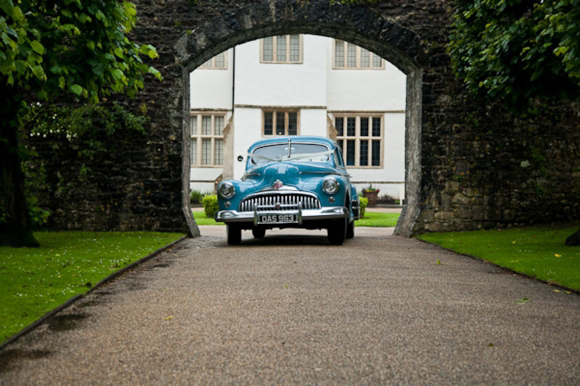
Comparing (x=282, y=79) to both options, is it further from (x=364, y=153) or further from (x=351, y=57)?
(x=364, y=153)

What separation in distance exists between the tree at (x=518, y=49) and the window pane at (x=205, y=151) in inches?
778

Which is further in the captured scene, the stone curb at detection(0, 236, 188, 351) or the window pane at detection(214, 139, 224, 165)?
the window pane at detection(214, 139, 224, 165)

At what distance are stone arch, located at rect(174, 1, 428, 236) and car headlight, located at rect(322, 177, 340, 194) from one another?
3.71 m

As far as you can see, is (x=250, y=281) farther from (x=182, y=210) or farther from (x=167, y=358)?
(x=182, y=210)

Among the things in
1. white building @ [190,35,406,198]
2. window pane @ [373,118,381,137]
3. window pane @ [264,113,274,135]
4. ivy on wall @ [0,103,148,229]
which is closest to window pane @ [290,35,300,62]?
white building @ [190,35,406,198]

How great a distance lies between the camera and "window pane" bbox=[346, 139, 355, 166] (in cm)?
3047

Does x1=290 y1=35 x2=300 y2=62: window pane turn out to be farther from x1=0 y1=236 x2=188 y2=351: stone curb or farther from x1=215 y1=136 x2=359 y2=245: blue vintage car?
x1=0 y1=236 x2=188 y2=351: stone curb

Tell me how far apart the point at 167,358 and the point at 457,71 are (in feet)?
34.6

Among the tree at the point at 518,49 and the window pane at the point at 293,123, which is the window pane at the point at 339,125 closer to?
the window pane at the point at 293,123

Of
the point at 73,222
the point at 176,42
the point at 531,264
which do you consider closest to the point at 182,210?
the point at 73,222

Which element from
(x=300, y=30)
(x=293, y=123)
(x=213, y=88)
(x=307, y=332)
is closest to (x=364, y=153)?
(x=293, y=123)

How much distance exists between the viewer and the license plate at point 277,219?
32.9 ft

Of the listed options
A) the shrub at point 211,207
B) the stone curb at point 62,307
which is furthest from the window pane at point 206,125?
the stone curb at point 62,307

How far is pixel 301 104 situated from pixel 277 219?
19.6 meters
